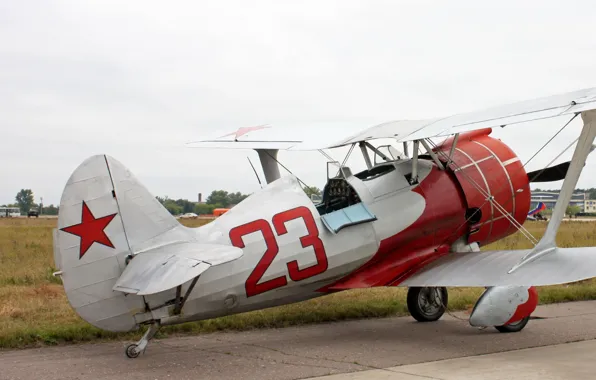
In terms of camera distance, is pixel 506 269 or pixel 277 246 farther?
pixel 506 269

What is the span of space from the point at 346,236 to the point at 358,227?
0.70ft

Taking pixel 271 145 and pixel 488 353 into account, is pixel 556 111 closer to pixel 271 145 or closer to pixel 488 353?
pixel 488 353

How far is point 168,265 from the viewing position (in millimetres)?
6398

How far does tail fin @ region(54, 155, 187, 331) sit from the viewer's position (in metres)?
6.64

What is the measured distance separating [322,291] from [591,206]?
12245 cm

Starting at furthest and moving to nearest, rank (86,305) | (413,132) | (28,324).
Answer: (28,324)
(413,132)
(86,305)

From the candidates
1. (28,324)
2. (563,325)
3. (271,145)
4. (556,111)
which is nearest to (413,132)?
(556,111)

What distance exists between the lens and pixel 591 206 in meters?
121

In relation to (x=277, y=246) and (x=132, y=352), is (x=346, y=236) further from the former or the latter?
(x=132, y=352)

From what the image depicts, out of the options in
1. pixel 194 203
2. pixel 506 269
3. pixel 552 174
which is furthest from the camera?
pixel 194 203

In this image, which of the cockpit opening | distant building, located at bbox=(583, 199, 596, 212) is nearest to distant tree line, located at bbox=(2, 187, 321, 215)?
the cockpit opening

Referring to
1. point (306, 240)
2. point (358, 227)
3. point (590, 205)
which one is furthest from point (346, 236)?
point (590, 205)

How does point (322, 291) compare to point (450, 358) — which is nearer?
point (450, 358)

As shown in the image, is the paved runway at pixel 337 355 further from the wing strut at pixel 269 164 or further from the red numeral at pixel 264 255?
the wing strut at pixel 269 164
